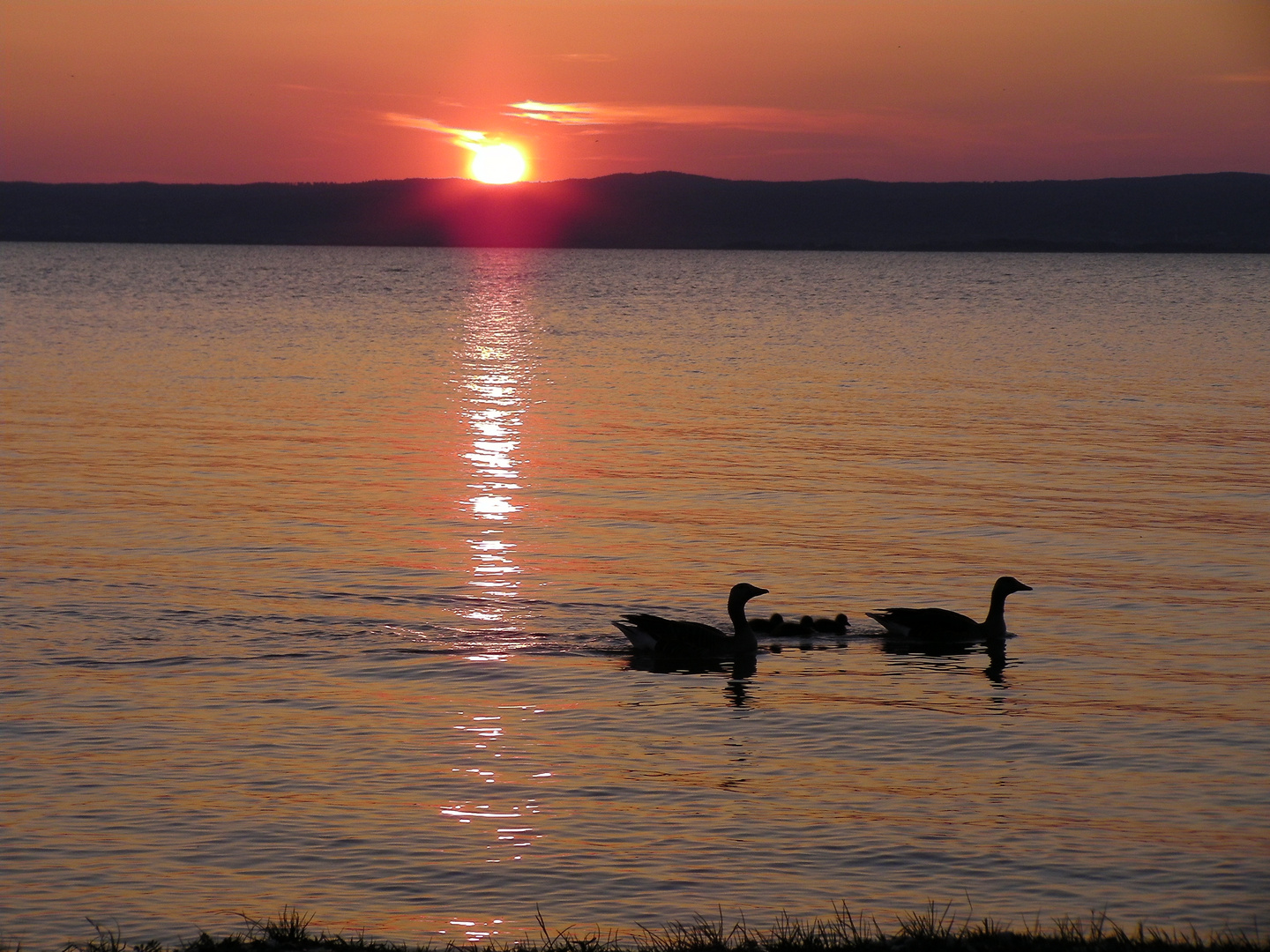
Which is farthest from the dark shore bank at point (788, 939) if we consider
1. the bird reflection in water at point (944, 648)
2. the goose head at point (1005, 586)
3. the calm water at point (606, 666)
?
the goose head at point (1005, 586)

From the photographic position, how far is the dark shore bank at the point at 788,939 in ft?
28.9

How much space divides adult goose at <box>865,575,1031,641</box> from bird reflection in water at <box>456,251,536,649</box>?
4703 millimetres

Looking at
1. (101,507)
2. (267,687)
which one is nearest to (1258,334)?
(101,507)

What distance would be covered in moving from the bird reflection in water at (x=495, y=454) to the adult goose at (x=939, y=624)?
4.70m

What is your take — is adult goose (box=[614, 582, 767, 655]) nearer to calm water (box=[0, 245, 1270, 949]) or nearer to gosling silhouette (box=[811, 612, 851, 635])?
calm water (box=[0, 245, 1270, 949])

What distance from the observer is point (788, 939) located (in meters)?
9.18

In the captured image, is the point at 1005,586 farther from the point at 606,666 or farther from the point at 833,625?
the point at 606,666

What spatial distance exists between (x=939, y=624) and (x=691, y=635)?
3151mm

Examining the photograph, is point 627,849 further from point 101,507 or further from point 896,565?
point 101,507

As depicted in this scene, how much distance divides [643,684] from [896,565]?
281 inches

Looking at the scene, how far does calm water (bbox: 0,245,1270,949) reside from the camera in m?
11.2

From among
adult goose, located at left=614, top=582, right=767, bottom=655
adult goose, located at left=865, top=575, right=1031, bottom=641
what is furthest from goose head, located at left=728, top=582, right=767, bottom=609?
adult goose, located at left=865, top=575, right=1031, bottom=641

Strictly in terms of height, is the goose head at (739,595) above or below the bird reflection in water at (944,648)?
above

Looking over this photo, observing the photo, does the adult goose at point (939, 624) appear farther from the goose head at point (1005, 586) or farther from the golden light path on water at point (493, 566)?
the golden light path on water at point (493, 566)
